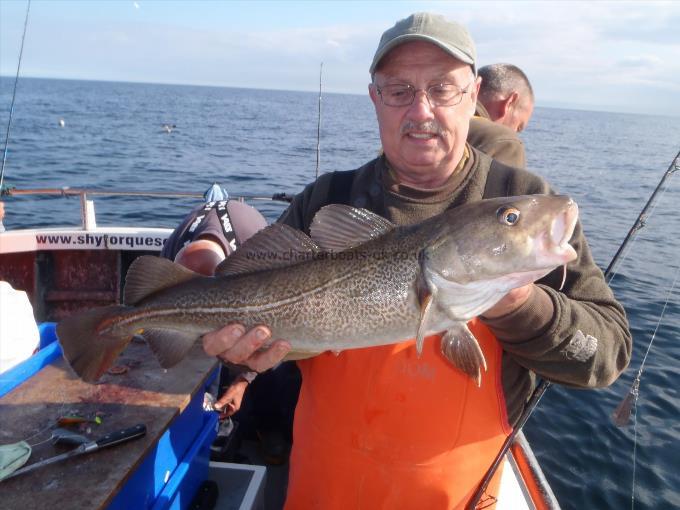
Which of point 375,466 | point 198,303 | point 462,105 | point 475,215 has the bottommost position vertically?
point 375,466

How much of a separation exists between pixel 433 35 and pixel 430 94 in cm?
28

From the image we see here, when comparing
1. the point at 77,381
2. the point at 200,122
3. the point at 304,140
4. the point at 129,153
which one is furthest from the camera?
the point at 200,122

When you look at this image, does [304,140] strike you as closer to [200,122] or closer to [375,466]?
[200,122]

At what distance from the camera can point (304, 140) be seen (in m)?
36.8

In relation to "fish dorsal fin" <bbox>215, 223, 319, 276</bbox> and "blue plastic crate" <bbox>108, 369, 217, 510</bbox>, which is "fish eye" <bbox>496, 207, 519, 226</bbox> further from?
"blue plastic crate" <bbox>108, 369, 217, 510</bbox>

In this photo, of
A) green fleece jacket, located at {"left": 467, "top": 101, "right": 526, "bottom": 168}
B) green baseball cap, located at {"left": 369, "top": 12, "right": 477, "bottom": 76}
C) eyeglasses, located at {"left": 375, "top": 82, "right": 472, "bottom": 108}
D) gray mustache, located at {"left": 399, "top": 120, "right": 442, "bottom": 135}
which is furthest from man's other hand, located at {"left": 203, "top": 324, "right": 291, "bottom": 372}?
green fleece jacket, located at {"left": 467, "top": 101, "right": 526, "bottom": 168}

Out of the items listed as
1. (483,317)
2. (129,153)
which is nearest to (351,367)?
(483,317)

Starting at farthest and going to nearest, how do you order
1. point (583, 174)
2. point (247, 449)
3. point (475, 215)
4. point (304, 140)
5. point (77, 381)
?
point (304, 140) → point (583, 174) → point (247, 449) → point (77, 381) → point (475, 215)

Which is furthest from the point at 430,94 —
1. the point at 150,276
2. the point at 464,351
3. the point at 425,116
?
the point at 150,276

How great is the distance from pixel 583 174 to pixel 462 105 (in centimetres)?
2680

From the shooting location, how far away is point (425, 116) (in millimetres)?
2557

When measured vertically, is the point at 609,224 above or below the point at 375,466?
below

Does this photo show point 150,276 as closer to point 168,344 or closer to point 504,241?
point 168,344

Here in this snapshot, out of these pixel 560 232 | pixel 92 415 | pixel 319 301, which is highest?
pixel 560 232
